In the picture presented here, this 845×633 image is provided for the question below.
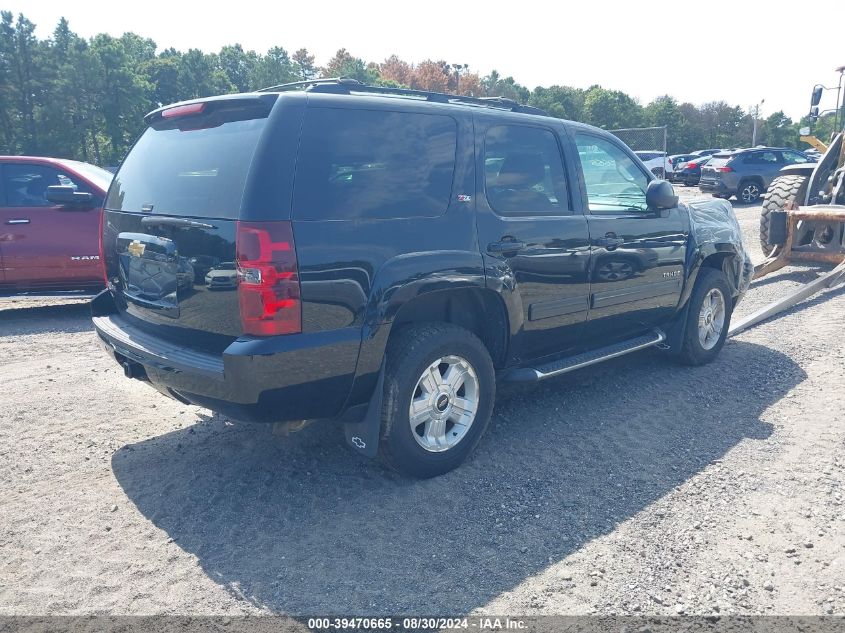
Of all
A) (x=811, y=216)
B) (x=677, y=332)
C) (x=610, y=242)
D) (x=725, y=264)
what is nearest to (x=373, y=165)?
(x=610, y=242)

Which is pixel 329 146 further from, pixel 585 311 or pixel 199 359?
pixel 585 311

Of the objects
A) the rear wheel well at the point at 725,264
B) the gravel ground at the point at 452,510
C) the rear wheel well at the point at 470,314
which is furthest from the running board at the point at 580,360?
the rear wheel well at the point at 725,264

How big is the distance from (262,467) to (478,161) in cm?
212

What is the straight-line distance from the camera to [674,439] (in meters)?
4.21

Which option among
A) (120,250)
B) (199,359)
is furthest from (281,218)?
(120,250)

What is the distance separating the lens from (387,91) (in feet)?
12.5

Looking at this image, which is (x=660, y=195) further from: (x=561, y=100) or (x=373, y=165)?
(x=561, y=100)

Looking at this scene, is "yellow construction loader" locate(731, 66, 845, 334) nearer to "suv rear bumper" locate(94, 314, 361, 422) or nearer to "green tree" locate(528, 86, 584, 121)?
"suv rear bumper" locate(94, 314, 361, 422)

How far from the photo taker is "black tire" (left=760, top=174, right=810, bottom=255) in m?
10.3

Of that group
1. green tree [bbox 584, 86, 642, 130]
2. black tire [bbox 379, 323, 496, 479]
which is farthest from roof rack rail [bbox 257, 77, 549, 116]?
green tree [bbox 584, 86, 642, 130]

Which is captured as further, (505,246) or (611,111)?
(611,111)

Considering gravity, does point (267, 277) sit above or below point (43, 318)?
above

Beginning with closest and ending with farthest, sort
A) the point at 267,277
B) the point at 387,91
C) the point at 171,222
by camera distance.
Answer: the point at 267,277, the point at 171,222, the point at 387,91

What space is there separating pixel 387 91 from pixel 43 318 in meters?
5.81
